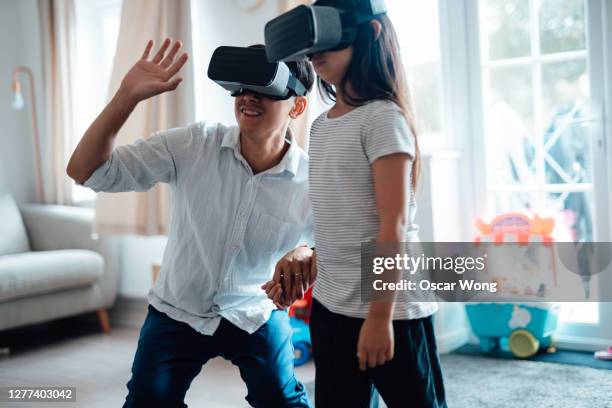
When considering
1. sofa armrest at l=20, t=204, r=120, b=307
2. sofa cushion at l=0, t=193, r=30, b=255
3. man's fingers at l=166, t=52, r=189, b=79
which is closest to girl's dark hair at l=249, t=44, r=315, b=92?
man's fingers at l=166, t=52, r=189, b=79

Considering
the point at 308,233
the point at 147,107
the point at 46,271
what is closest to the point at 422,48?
the point at 147,107

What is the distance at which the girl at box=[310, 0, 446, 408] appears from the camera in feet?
3.61

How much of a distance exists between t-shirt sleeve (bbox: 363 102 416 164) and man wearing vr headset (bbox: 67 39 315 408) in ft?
1.40

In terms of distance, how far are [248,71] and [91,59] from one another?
2.96 metres

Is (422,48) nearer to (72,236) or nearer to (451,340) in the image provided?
(451,340)

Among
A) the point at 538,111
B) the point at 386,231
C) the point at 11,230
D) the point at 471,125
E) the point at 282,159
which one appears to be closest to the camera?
the point at 386,231

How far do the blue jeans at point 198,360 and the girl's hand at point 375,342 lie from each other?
1.86 ft

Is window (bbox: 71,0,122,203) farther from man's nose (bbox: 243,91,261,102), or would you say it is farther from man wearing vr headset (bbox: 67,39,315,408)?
man's nose (bbox: 243,91,261,102)

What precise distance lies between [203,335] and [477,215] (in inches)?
70.1

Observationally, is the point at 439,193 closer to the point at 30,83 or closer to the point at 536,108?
the point at 536,108

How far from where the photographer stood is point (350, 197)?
1.14 meters

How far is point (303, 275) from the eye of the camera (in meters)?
1.37

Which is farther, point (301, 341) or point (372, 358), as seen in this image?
point (301, 341)

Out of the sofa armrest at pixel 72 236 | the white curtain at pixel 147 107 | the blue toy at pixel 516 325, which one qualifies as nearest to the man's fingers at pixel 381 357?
the blue toy at pixel 516 325
